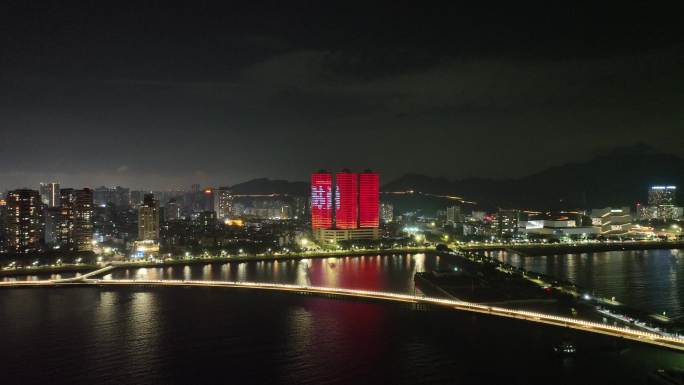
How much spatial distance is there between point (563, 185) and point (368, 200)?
35.0 m

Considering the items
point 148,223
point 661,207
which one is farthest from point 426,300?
point 661,207

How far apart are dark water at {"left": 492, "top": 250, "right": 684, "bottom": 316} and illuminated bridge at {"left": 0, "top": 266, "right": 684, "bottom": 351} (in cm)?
202

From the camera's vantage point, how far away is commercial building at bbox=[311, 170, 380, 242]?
2319cm

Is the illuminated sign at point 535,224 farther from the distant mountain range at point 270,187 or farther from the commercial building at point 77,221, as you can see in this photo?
the distant mountain range at point 270,187

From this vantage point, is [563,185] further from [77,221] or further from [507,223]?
[77,221]

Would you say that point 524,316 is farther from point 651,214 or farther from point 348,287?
point 651,214

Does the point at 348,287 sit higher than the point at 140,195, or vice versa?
the point at 140,195

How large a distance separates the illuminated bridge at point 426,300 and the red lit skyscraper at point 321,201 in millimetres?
9662

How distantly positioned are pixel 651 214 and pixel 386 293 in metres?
24.1

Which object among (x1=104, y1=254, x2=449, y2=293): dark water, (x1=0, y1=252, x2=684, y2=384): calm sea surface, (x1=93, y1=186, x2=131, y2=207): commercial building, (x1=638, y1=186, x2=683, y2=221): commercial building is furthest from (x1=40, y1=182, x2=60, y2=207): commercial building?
(x1=638, y1=186, x2=683, y2=221): commercial building

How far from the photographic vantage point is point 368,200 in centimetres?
2425

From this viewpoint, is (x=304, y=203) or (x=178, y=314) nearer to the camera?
(x=178, y=314)

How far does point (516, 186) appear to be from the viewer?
59.2m

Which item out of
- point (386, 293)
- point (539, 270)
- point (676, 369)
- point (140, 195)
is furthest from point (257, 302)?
point (140, 195)
